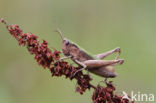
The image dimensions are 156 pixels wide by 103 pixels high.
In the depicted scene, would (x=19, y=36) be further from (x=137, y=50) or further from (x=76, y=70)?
(x=137, y=50)

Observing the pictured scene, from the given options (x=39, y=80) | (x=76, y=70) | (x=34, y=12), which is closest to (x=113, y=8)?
(x=34, y=12)

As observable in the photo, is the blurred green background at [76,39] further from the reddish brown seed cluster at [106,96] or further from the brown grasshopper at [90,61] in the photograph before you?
the reddish brown seed cluster at [106,96]

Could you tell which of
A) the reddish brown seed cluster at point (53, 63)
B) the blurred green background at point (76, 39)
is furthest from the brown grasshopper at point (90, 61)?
the blurred green background at point (76, 39)

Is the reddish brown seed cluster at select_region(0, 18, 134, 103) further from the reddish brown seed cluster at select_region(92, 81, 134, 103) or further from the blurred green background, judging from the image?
the blurred green background

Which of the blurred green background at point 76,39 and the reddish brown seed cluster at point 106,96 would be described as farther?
the blurred green background at point 76,39

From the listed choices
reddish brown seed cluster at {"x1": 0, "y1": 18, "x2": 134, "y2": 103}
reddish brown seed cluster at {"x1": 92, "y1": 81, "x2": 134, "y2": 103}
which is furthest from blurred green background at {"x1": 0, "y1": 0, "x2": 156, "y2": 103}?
reddish brown seed cluster at {"x1": 92, "y1": 81, "x2": 134, "y2": 103}

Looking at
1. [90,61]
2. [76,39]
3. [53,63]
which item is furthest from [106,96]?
[76,39]
